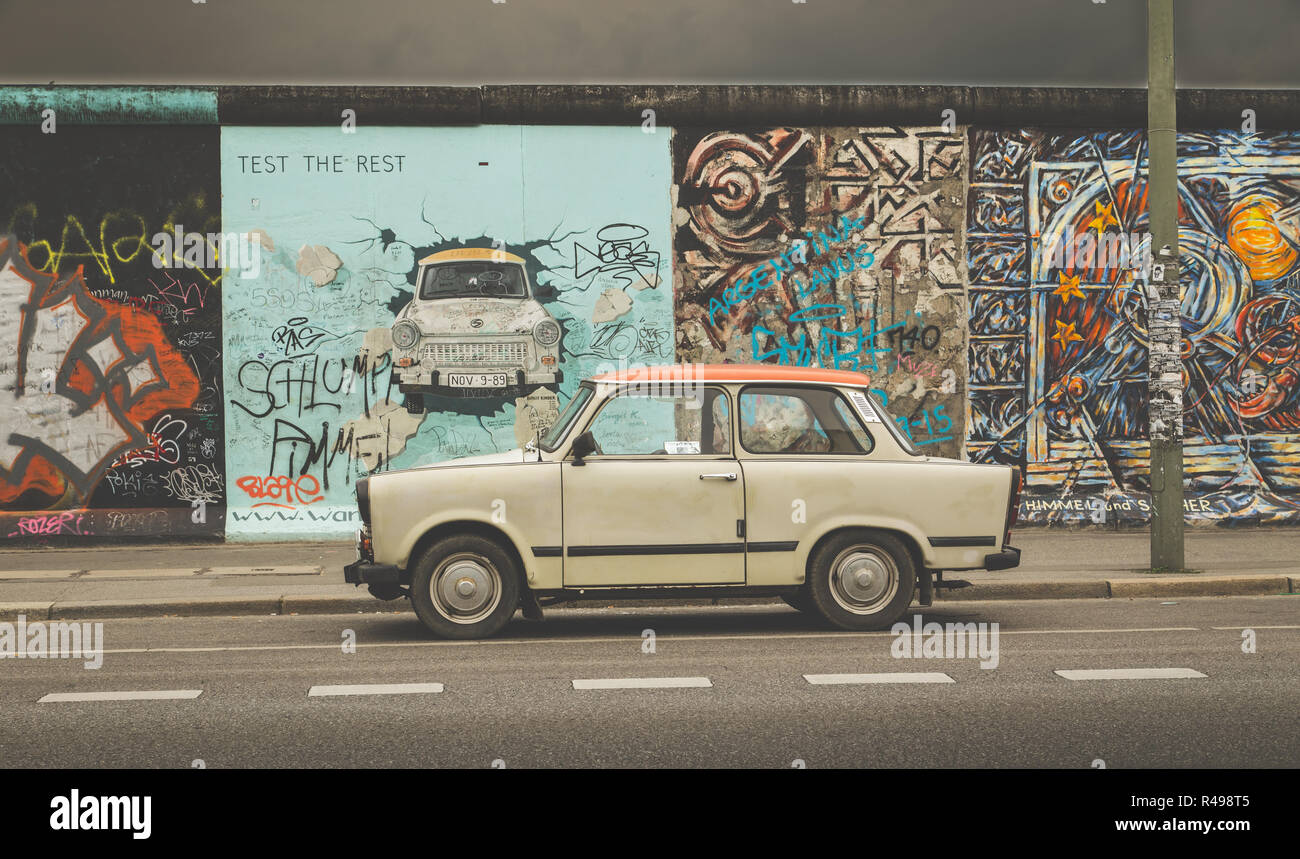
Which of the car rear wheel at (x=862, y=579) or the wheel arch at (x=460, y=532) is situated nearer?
the wheel arch at (x=460, y=532)

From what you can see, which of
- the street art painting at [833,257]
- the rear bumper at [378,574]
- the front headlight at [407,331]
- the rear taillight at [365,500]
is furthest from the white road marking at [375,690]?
the street art painting at [833,257]

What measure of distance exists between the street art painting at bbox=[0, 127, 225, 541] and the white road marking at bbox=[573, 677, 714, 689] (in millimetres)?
9155

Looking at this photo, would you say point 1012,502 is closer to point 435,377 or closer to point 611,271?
point 611,271

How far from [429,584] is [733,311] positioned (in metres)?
7.82

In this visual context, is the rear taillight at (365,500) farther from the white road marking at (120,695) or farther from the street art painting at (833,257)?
the street art painting at (833,257)

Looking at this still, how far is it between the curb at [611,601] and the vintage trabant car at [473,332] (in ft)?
15.5

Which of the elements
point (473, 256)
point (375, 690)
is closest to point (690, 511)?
point (375, 690)

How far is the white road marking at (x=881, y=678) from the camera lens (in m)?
7.57

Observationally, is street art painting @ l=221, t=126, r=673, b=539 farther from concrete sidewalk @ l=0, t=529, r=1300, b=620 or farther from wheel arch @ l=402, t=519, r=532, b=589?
wheel arch @ l=402, t=519, r=532, b=589

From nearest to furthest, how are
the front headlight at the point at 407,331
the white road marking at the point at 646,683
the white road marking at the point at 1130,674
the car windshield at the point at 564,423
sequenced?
1. the white road marking at the point at 646,683
2. the white road marking at the point at 1130,674
3. the car windshield at the point at 564,423
4. the front headlight at the point at 407,331

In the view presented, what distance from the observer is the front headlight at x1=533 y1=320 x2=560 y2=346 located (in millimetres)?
15977

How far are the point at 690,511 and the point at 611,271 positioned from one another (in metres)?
7.28
